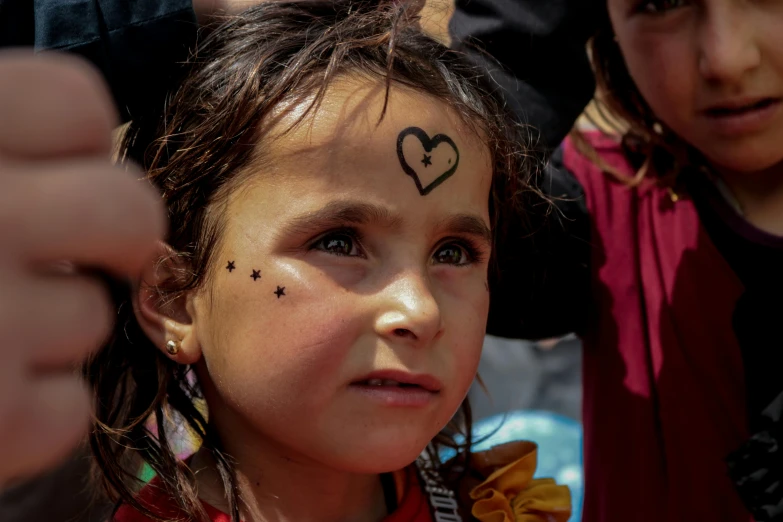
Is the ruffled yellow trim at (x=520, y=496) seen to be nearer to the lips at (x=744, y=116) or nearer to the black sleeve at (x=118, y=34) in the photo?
the lips at (x=744, y=116)

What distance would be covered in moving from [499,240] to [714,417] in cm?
50

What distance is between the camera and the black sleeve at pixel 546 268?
161 cm

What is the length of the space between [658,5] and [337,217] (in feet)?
2.43

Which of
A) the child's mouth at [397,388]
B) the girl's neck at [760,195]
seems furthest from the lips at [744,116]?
the child's mouth at [397,388]

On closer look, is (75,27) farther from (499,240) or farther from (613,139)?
(613,139)

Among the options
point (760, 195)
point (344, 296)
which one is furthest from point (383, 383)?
point (760, 195)

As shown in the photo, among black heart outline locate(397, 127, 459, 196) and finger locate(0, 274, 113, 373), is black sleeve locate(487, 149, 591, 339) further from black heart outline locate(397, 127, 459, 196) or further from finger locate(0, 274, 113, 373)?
finger locate(0, 274, 113, 373)

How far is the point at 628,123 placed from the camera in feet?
6.12

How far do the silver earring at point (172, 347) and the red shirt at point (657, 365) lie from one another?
0.83 meters

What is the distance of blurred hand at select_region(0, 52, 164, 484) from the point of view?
52 cm

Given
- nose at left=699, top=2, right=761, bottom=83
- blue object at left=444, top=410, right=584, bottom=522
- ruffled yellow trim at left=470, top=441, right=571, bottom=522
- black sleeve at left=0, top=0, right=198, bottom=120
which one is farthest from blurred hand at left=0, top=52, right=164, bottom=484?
blue object at left=444, top=410, right=584, bottom=522

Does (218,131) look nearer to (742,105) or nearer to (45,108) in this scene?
(45,108)

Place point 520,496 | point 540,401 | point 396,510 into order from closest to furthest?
point 396,510
point 520,496
point 540,401

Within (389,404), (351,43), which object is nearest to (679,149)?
(351,43)
